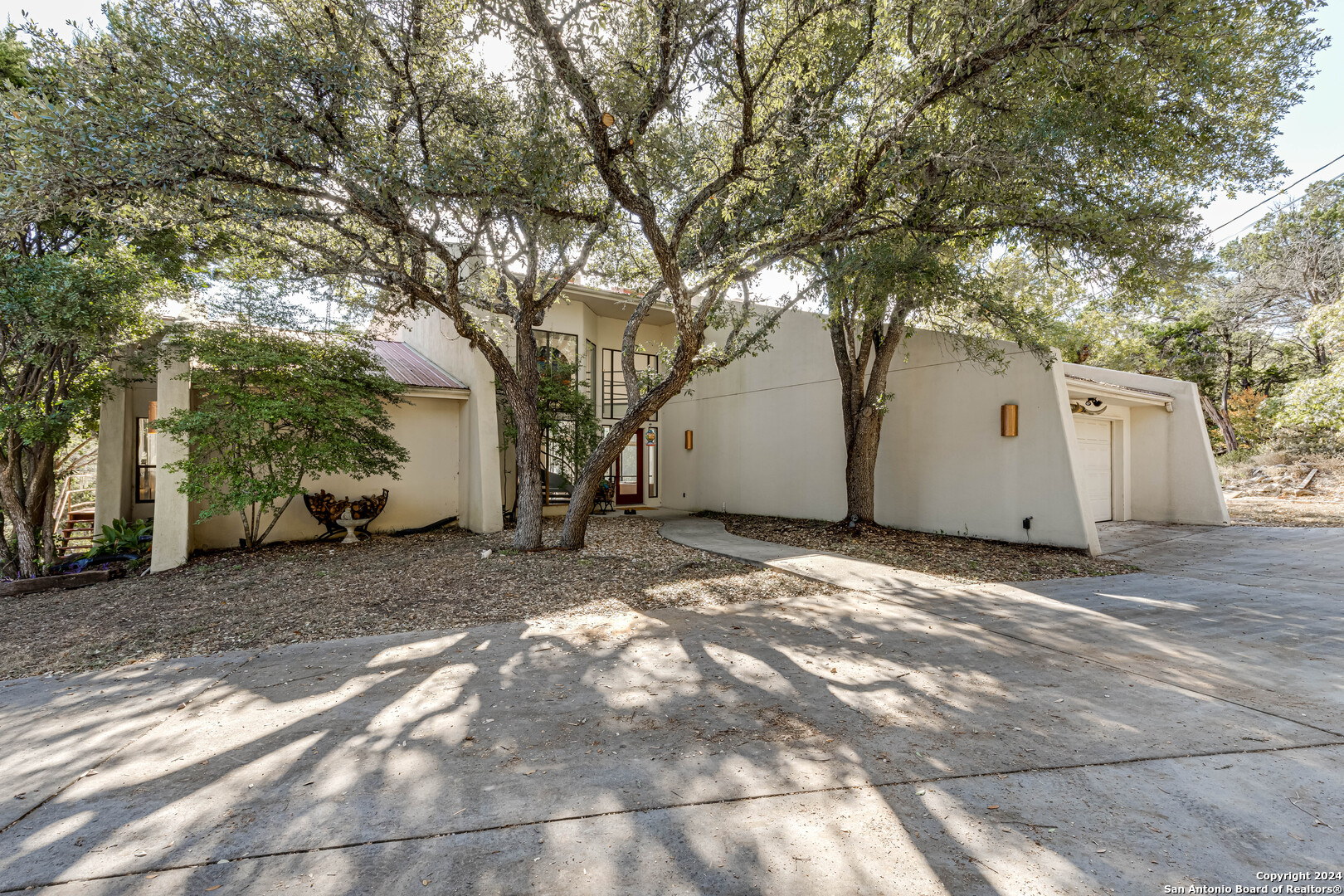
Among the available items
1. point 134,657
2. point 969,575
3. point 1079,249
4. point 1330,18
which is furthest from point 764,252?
point 134,657

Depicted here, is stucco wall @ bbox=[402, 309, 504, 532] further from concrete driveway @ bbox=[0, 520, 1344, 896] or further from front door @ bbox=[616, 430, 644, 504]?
concrete driveway @ bbox=[0, 520, 1344, 896]

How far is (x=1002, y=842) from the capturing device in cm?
212

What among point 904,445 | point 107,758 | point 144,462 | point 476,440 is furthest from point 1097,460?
point 144,462

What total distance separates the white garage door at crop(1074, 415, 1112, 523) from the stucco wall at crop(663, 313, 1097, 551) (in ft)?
10.1

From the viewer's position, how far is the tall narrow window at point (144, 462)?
901 centimetres

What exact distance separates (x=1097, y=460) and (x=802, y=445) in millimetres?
5632

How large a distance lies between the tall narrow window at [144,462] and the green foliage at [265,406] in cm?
134

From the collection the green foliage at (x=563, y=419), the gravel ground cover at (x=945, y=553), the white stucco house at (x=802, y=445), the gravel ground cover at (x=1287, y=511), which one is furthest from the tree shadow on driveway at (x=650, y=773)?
the gravel ground cover at (x=1287, y=511)

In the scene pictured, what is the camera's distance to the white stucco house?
849 cm

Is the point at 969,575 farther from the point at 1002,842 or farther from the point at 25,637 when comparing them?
the point at 25,637

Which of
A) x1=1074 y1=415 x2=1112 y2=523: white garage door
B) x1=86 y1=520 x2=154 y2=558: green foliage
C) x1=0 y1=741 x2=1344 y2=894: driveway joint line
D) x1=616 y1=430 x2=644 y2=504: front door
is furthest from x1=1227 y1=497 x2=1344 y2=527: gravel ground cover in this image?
x1=86 y1=520 x2=154 y2=558: green foliage

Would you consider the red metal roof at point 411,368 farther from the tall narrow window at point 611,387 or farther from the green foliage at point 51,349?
the tall narrow window at point 611,387

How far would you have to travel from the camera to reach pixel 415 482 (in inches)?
417

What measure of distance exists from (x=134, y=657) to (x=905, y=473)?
10297mm
